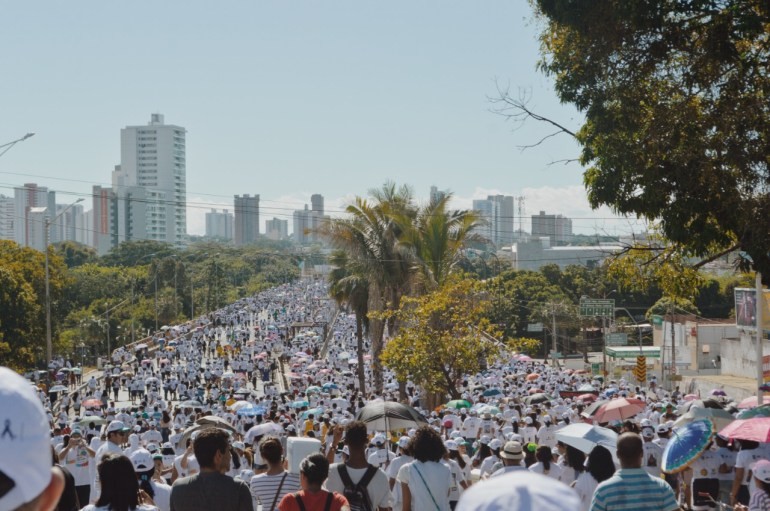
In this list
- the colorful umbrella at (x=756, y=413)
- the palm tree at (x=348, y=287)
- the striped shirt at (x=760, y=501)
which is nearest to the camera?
the striped shirt at (x=760, y=501)

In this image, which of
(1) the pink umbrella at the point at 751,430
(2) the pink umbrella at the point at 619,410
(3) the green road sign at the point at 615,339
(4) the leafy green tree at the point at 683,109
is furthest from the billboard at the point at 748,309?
(1) the pink umbrella at the point at 751,430

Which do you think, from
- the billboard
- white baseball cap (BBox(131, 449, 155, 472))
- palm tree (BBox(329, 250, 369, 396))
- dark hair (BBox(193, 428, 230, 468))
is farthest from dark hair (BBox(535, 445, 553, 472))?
the billboard

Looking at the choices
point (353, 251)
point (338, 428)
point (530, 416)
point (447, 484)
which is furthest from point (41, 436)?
point (353, 251)

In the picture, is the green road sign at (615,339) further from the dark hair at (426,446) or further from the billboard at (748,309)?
the dark hair at (426,446)

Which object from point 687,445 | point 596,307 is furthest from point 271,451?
point 596,307

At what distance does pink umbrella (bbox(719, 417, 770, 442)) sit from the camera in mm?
8664

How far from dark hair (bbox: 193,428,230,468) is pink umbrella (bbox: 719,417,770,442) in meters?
5.22

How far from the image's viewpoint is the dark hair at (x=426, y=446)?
6.41 metres

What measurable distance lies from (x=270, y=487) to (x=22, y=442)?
16.0ft

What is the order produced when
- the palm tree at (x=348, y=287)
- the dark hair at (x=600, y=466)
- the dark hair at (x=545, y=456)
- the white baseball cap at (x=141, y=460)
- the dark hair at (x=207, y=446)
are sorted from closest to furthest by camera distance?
the dark hair at (x=207, y=446)
the dark hair at (x=600, y=466)
the white baseball cap at (x=141, y=460)
the dark hair at (x=545, y=456)
the palm tree at (x=348, y=287)

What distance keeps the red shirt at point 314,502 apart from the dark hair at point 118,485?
889 millimetres

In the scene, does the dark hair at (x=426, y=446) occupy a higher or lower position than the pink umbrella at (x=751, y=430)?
higher

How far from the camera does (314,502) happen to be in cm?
558

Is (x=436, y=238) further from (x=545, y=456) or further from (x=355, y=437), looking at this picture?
(x=355, y=437)
